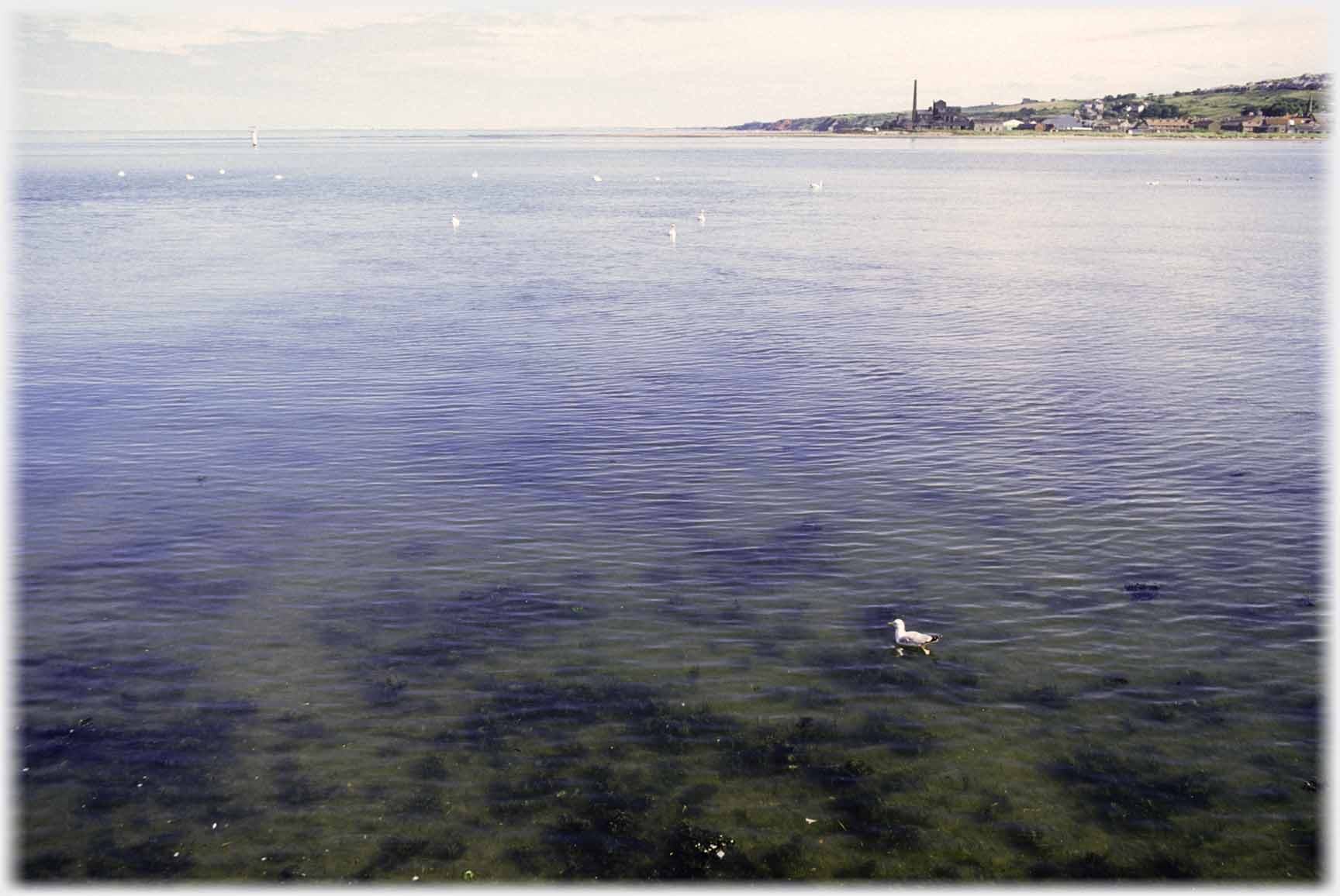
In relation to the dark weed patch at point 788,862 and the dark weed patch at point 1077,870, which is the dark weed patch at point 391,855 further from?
the dark weed patch at point 1077,870

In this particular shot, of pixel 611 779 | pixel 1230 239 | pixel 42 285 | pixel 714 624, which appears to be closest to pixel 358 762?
pixel 611 779

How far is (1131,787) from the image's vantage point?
1823cm

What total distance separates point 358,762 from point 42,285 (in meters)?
59.8

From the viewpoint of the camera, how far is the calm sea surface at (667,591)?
57.2 feet

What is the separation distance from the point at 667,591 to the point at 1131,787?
1118cm

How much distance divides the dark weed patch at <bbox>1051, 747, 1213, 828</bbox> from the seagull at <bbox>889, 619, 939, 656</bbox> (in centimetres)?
404

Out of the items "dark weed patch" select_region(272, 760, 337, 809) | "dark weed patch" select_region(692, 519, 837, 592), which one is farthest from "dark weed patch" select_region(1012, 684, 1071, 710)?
"dark weed patch" select_region(272, 760, 337, 809)

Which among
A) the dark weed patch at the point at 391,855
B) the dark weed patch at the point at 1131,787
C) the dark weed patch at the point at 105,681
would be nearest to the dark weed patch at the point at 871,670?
the dark weed patch at the point at 1131,787

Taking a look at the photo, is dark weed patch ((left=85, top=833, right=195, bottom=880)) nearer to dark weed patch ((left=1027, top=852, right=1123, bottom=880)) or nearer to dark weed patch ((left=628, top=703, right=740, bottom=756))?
dark weed patch ((left=628, top=703, right=740, bottom=756))

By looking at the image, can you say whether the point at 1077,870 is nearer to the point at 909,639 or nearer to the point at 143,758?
the point at 909,639

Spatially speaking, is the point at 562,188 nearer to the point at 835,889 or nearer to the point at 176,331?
the point at 176,331

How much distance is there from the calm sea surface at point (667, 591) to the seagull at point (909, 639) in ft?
0.96

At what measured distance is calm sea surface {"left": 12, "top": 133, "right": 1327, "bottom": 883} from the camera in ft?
57.2

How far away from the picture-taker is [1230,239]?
289 ft
